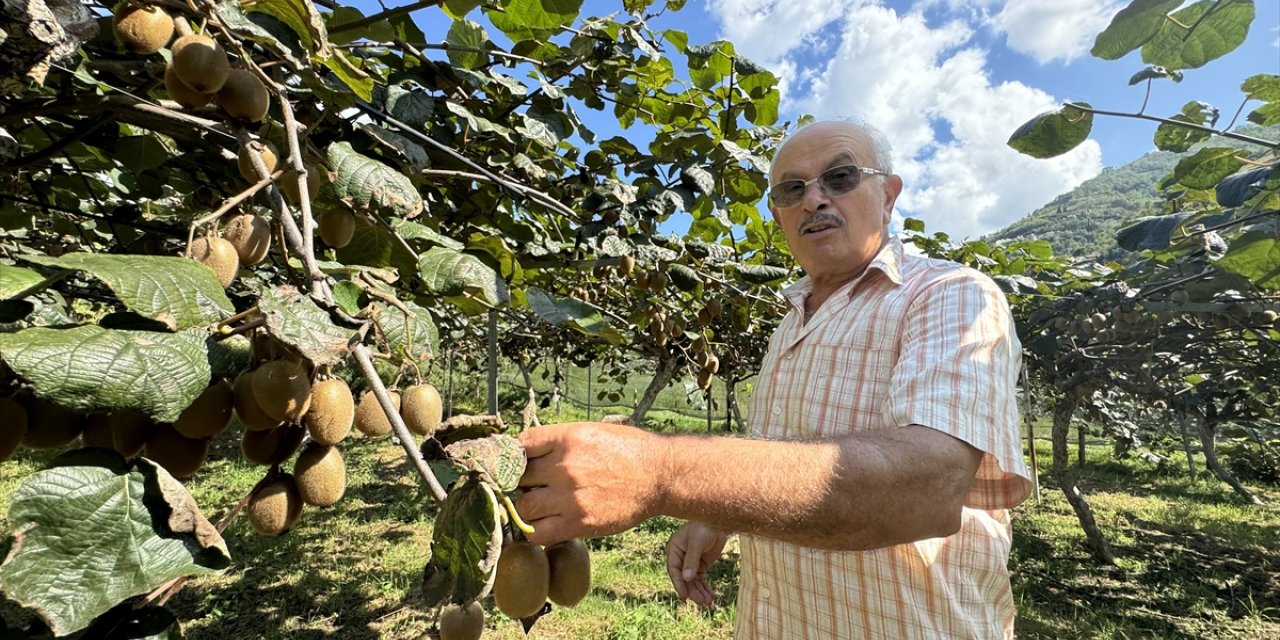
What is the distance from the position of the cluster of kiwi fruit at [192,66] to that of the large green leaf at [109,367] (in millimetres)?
539

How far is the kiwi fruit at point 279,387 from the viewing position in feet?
2.69

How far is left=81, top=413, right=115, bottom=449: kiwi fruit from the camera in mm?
902

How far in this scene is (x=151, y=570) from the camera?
2.29 ft

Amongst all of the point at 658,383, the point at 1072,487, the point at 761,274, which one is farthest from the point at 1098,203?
the point at 761,274

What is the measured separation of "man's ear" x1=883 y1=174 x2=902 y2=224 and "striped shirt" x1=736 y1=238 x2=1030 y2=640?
21cm

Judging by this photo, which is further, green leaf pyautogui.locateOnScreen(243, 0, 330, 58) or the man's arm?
green leaf pyautogui.locateOnScreen(243, 0, 330, 58)

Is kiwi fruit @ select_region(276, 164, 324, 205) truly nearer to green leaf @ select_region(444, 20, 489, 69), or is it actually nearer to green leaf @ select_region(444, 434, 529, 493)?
green leaf @ select_region(444, 434, 529, 493)

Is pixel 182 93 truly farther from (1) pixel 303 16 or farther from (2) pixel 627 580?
(2) pixel 627 580

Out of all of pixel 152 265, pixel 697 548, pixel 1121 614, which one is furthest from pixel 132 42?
pixel 1121 614

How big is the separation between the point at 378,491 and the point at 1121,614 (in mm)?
7886

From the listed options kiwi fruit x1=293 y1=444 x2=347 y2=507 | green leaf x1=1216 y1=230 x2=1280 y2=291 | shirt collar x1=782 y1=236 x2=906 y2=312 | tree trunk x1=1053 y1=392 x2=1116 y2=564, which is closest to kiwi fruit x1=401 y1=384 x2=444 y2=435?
kiwi fruit x1=293 y1=444 x2=347 y2=507

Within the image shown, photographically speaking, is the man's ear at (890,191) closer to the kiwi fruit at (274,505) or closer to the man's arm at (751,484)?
the man's arm at (751,484)

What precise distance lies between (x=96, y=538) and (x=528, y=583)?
1.58 ft

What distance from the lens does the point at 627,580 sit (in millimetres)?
5211
